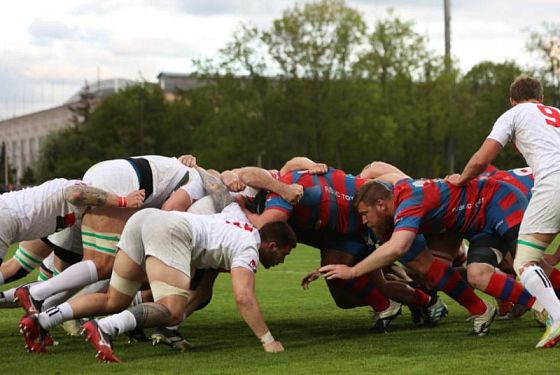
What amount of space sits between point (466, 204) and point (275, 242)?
162cm

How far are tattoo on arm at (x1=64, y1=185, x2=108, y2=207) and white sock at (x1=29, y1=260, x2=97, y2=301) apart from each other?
50cm

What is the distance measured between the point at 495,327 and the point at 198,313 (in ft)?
11.5

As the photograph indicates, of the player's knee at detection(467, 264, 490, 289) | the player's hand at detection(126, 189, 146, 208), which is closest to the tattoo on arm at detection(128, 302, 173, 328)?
the player's hand at detection(126, 189, 146, 208)

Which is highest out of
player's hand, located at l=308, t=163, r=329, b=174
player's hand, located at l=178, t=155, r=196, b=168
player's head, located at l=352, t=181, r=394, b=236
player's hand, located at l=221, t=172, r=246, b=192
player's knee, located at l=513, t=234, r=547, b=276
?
player's hand, located at l=178, t=155, r=196, b=168

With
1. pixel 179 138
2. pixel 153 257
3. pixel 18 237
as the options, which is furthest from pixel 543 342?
pixel 179 138

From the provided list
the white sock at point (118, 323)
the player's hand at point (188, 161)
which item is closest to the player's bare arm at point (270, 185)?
the player's hand at point (188, 161)

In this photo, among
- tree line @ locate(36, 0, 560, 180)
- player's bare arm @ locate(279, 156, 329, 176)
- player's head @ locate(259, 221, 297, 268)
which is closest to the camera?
player's head @ locate(259, 221, 297, 268)

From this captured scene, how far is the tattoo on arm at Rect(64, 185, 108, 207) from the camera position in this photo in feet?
26.9

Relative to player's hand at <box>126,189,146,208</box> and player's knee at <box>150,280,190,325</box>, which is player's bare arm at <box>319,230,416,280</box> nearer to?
player's knee at <box>150,280,190,325</box>

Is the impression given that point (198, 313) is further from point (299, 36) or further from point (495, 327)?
point (299, 36)

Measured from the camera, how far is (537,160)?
24.9 ft

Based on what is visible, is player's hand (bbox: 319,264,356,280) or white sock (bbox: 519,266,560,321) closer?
white sock (bbox: 519,266,560,321)

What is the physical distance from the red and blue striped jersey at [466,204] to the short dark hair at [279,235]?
0.90m

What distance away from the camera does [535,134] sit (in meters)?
7.63
